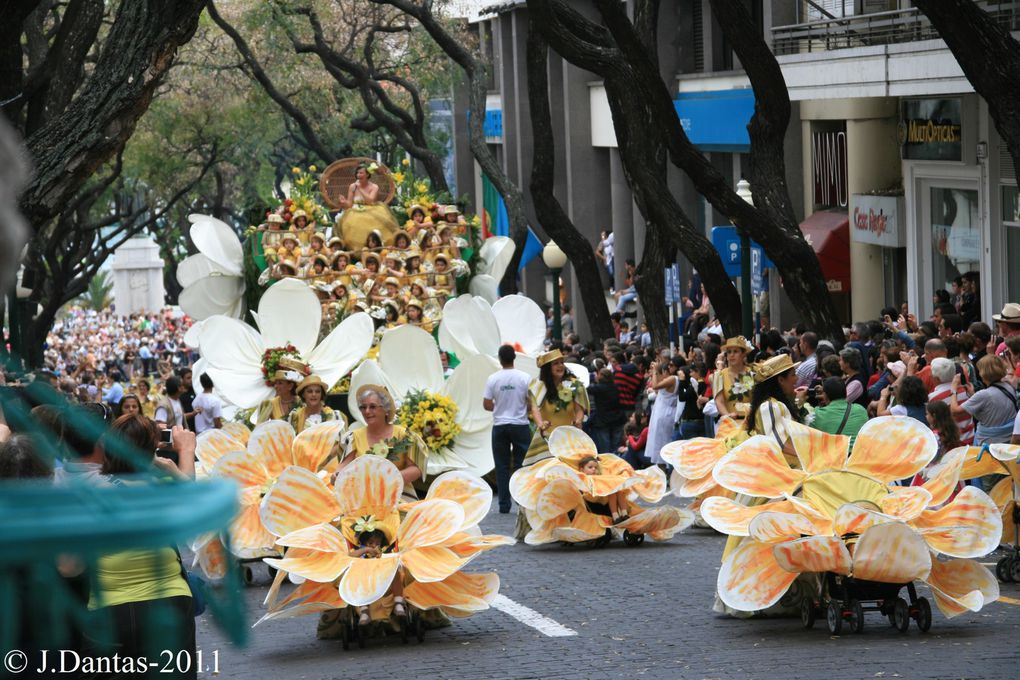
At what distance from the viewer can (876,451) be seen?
9.31 metres

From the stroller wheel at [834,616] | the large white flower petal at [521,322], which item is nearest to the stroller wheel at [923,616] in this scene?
the stroller wheel at [834,616]

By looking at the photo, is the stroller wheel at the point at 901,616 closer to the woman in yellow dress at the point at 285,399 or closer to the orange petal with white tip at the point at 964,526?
the orange petal with white tip at the point at 964,526

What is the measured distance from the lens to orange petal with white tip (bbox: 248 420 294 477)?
10.9 meters

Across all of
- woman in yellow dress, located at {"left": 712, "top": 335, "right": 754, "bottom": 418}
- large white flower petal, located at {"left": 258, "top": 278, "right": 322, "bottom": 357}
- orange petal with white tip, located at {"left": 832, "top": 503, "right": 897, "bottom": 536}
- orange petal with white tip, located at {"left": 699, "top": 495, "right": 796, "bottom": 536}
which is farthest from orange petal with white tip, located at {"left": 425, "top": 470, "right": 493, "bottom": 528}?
large white flower petal, located at {"left": 258, "top": 278, "right": 322, "bottom": 357}

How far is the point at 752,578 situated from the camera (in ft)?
29.6

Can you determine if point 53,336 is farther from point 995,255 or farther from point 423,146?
point 995,255

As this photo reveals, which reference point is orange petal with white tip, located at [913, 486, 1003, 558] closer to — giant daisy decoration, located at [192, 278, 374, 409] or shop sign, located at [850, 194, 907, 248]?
giant daisy decoration, located at [192, 278, 374, 409]

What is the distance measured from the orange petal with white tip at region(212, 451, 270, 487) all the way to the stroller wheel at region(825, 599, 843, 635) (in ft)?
13.3

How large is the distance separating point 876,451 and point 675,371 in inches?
352


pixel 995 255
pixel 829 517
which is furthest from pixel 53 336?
pixel 829 517

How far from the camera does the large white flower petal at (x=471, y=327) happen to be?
1897cm

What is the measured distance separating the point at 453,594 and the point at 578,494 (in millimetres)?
3518

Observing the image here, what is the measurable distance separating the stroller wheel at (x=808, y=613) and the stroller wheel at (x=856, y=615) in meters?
0.34

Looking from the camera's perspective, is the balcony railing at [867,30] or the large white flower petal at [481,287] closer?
the balcony railing at [867,30]
